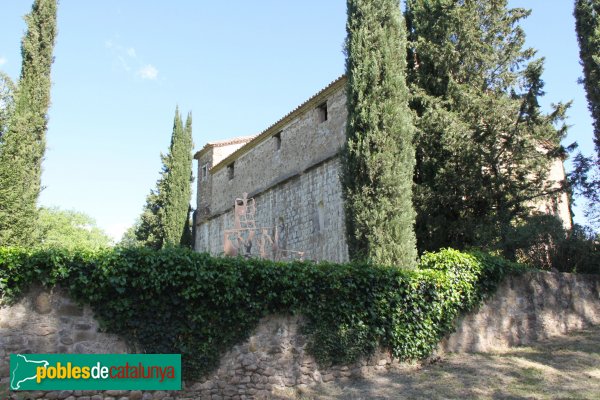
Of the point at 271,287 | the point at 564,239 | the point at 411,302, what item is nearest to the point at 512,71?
the point at 564,239

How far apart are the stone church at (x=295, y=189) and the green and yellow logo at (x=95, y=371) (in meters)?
7.42

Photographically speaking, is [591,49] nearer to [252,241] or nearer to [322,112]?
[322,112]

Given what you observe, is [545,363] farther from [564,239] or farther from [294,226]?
[294,226]

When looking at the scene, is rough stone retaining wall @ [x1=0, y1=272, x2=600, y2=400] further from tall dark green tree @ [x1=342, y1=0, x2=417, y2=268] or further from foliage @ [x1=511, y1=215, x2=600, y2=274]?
tall dark green tree @ [x1=342, y1=0, x2=417, y2=268]

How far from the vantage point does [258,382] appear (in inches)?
292

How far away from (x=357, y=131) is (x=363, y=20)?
309 centimetres

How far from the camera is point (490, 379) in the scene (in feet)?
26.2

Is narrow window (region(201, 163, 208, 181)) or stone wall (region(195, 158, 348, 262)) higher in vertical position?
narrow window (region(201, 163, 208, 181))

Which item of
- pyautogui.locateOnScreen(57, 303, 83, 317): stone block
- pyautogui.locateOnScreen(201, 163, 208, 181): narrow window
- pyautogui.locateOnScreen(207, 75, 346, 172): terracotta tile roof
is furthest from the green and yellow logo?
Result: pyautogui.locateOnScreen(201, 163, 208, 181): narrow window

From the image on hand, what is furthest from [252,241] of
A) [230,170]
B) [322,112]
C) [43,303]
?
[43,303]

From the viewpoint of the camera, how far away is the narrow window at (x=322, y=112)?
18.2 meters

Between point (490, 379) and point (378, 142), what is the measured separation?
17.1 ft

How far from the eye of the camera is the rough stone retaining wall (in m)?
6.37

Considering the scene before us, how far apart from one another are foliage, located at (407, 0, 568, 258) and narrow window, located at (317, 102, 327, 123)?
15.1ft
